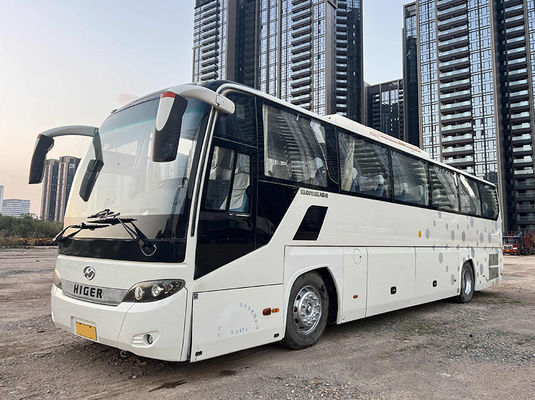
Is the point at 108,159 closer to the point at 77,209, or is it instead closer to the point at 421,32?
the point at 77,209

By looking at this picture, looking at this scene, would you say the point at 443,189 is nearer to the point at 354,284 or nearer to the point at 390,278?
the point at 390,278

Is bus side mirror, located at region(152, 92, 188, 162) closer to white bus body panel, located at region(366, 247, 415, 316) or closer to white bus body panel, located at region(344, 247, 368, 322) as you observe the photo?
white bus body panel, located at region(344, 247, 368, 322)

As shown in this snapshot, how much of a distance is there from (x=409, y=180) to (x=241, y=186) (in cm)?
479

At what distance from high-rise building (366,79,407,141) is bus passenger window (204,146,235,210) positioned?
144 metres

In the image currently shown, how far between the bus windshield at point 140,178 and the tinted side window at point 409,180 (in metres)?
4.70

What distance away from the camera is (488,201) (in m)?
12.1

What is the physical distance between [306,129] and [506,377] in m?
3.93

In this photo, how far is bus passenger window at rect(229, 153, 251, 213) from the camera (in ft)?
14.6

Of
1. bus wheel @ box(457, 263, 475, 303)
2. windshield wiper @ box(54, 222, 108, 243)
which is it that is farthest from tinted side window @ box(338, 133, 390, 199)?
bus wheel @ box(457, 263, 475, 303)

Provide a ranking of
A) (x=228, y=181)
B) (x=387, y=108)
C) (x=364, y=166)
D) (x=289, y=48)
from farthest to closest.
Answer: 1. (x=387, y=108)
2. (x=289, y=48)
3. (x=364, y=166)
4. (x=228, y=181)

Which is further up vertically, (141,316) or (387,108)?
(387,108)

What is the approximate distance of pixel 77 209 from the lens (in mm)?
4770

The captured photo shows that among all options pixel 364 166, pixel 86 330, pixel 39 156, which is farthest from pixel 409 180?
pixel 39 156

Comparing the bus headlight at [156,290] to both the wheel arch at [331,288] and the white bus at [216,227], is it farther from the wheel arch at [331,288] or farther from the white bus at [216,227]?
the wheel arch at [331,288]
